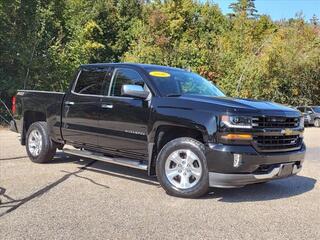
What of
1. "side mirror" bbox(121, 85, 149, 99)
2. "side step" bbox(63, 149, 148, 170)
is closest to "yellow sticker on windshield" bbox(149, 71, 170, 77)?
"side mirror" bbox(121, 85, 149, 99)

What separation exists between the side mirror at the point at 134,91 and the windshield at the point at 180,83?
0.85 feet

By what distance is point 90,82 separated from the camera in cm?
901

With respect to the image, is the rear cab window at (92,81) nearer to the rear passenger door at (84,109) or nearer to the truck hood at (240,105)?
the rear passenger door at (84,109)

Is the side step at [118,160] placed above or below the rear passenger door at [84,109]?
below

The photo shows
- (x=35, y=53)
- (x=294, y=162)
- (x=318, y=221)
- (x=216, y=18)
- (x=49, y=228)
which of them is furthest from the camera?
(x=216, y=18)

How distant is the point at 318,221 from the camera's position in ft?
20.4

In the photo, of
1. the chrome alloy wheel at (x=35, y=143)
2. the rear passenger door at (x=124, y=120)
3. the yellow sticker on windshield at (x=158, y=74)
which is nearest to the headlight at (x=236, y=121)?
the rear passenger door at (x=124, y=120)

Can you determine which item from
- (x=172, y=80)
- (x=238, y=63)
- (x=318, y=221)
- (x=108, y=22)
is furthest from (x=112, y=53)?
(x=318, y=221)

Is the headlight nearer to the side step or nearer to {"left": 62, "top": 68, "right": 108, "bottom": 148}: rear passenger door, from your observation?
the side step

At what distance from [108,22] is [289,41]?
42.9 feet

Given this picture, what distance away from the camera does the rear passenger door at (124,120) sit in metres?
7.80

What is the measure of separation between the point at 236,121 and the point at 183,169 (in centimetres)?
105

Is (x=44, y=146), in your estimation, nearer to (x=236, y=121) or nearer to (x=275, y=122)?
(x=236, y=121)

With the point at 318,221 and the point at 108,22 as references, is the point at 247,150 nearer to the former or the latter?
the point at 318,221
